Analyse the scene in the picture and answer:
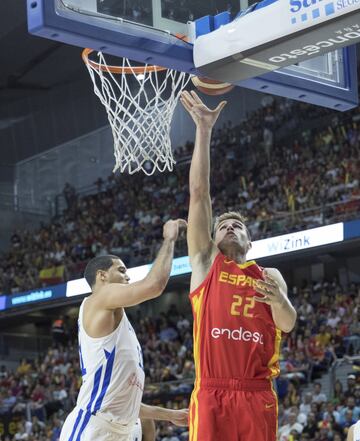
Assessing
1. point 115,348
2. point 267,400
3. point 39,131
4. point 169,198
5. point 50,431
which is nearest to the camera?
point 267,400

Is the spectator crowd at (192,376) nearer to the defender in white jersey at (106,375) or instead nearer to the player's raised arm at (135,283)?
the defender in white jersey at (106,375)

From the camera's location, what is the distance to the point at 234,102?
24.0m

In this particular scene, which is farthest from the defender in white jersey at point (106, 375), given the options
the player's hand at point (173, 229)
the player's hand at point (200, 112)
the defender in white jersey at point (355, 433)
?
the defender in white jersey at point (355, 433)

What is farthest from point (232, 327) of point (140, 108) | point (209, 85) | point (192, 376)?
point (192, 376)

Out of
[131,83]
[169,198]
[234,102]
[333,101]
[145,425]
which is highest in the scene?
[234,102]

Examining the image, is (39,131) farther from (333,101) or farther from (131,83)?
(333,101)

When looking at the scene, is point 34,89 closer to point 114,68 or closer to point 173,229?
point 114,68

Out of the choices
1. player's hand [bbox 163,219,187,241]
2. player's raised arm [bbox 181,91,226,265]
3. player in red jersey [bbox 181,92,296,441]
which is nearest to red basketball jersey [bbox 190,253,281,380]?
player in red jersey [bbox 181,92,296,441]

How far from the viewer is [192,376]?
53.1 feet

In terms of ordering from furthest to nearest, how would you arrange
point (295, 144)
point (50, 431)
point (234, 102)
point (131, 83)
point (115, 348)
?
point (234, 102) < point (295, 144) < point (50, 431) < point (131, 83) < point (115, 348)

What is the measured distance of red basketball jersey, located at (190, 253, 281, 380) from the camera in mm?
4484

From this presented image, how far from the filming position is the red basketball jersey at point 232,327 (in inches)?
177

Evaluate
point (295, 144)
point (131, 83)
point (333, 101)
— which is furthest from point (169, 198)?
point (333, 101)

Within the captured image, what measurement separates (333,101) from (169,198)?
54.3 feet
